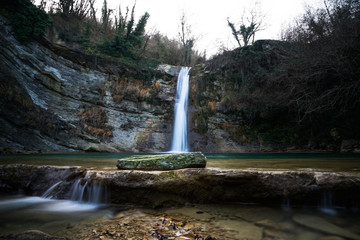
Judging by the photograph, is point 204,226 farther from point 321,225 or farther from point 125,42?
point 125,42

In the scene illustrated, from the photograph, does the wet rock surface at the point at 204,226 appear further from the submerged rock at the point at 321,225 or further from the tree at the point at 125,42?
the tree at the point at 125,42

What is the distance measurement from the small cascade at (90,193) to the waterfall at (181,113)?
11926 millimetres

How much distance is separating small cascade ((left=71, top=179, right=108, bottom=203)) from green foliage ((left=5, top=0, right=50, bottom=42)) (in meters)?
14.6

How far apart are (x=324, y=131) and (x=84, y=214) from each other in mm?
15697

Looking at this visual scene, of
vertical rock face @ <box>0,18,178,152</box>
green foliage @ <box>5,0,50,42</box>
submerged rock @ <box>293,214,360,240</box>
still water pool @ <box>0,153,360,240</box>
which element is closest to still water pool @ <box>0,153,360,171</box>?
still water pool @ <box>0,153,360,240</box>

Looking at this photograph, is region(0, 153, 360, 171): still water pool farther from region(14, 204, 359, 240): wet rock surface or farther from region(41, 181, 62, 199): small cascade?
region(14, 204, 359, 240): wet rock surface

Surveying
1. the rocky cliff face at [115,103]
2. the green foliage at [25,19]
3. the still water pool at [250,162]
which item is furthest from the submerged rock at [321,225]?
the green foliage at [25,19]

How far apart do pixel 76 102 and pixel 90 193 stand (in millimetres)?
13037

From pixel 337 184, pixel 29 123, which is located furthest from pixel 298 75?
pixel 29 123

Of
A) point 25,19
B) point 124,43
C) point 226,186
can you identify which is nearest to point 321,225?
point 226,186

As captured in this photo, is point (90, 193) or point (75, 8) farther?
point (75, 8)

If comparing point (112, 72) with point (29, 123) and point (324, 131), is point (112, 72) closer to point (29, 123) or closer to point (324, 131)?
point (29, 123)

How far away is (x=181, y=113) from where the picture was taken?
1611cm

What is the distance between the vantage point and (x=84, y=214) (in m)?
2.13
